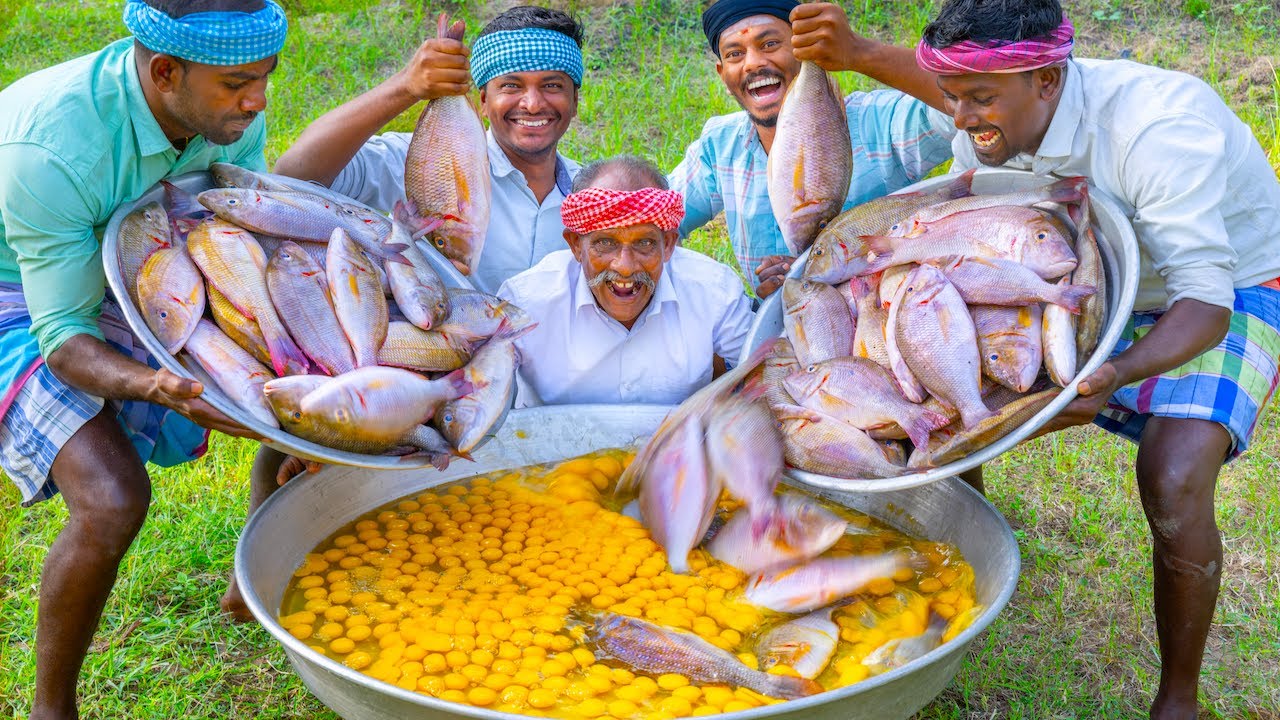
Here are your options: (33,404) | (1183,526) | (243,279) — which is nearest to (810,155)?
(1183,526)

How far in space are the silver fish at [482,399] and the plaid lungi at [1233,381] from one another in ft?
5.20

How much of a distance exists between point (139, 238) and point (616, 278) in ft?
4.23

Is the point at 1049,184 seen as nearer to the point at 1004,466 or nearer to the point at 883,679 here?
the point at 883,679

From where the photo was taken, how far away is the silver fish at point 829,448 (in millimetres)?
2670

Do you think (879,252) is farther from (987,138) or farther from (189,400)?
(189,400)

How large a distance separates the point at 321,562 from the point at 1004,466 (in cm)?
271

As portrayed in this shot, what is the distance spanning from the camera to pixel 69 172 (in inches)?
100

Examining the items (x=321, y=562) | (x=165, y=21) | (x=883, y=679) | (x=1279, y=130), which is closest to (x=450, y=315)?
(x=321, y=562)

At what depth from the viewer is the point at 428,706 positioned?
2045 millimetres

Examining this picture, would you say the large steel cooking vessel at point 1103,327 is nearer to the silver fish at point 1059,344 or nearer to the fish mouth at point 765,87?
the silver fish at point 1059,344

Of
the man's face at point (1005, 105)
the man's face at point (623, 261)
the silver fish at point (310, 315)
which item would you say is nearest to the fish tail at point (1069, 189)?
the man's face at point (1005, 105)

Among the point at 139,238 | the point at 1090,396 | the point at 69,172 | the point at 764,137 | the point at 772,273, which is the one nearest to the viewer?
the point at 1090,396

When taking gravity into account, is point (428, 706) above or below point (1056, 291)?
below

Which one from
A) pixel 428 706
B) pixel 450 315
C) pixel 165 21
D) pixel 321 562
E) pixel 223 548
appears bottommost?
pixel 223 548
